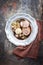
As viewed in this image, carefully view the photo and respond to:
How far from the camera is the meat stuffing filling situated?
231 centimetres

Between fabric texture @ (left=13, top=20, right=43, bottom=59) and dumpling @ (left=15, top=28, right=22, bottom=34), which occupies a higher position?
dumpling @ (left=15, top=28, right=22, bottom=34)

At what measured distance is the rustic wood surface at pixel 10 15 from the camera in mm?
2291

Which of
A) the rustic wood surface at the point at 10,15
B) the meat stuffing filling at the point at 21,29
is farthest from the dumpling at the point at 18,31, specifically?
the rustic wood surface at the point at 10,15

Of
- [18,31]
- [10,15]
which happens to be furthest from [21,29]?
[10,15]

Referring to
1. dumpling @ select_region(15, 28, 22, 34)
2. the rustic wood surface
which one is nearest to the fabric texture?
the rustic wood surface

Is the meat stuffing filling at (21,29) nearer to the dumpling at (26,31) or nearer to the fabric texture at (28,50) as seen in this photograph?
the dumpling at (26,31)

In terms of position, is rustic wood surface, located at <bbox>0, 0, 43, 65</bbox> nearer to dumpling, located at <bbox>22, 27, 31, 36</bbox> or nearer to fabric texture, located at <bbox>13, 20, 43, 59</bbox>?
fabric texture, located at <bbox>13, 20, 43, 59</bbox>

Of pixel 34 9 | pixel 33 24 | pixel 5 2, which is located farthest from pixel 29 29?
pixel 5 2

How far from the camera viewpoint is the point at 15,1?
2352 mm

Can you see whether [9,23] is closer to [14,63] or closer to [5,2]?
[5,2]

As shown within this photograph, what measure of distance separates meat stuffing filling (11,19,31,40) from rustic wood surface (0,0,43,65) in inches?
4.6

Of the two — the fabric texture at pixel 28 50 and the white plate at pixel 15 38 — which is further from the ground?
the white plate at pixel 15 38

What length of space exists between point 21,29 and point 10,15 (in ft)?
0.70

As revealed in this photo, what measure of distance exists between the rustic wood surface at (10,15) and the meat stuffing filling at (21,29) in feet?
0.39
